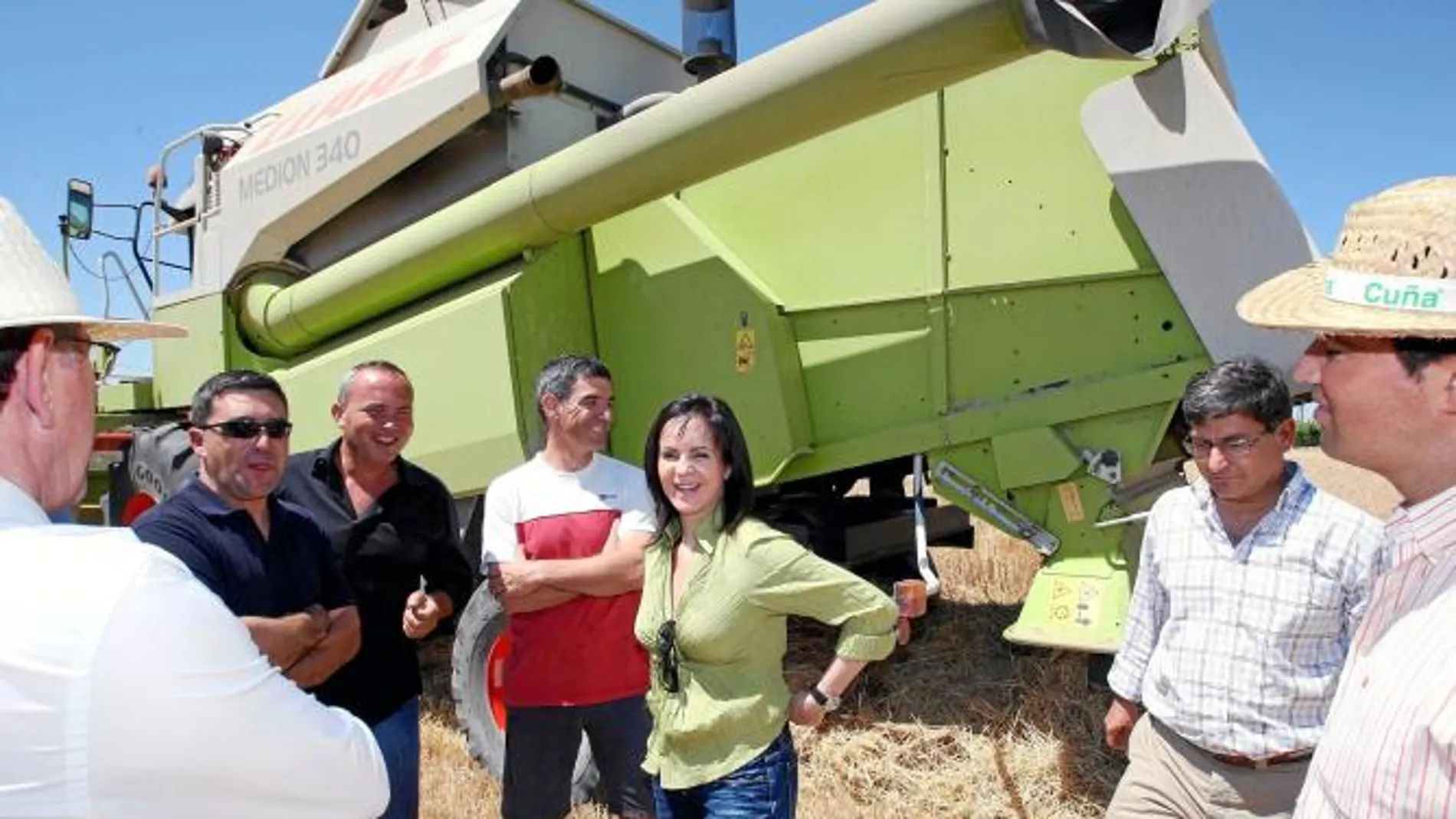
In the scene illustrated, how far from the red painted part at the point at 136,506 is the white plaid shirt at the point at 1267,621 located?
511 centimetres

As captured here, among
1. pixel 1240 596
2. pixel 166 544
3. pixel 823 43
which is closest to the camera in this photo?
pixel 166 544

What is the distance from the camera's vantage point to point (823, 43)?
359 centimetres

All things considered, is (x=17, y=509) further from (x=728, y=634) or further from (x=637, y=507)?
(x=637, y=507)

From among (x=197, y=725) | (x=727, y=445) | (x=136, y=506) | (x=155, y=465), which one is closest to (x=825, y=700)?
(x=727, y=445)

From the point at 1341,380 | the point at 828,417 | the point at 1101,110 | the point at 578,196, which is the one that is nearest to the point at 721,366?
the point at 828,417

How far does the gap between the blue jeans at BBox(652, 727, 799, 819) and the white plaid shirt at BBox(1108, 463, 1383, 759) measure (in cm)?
92

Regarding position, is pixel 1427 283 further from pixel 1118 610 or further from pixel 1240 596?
pixel 1118 610

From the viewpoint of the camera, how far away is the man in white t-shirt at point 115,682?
100 cm

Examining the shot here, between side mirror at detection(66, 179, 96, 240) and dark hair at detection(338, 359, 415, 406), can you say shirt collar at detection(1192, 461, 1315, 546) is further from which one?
side mirror at detection(66, 179, 96, 240)

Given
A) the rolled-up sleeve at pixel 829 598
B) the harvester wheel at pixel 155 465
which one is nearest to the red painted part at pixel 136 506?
the harvester wheel at pixel 155 465

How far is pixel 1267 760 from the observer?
252 cm

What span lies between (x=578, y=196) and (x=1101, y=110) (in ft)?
6.28

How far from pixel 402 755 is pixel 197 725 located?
201 centimetres

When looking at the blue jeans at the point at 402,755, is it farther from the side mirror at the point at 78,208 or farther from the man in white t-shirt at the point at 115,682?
the side mirror at the point at 78,208
